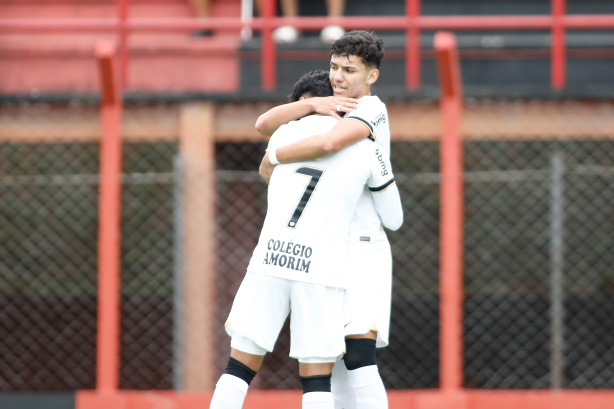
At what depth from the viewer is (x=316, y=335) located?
2846 millimetres

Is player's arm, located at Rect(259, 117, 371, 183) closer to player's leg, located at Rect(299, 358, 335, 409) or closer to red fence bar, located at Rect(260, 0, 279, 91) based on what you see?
player's leg, located at Rect(299, 358, 335, 409)

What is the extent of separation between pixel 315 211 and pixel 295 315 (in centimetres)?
36

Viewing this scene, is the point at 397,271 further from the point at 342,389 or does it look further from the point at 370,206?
the point at 370,206

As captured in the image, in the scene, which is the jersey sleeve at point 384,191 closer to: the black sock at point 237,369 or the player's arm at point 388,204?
the player's arm at point 388,204

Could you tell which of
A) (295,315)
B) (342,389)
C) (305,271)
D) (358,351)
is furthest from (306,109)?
(342,389)

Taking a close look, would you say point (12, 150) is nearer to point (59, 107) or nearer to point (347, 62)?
point (59, 107)

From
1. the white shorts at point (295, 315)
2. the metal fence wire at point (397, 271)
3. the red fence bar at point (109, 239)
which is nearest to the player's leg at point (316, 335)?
the white shorts at point (295, 315)

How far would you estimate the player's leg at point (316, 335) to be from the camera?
9.36ft

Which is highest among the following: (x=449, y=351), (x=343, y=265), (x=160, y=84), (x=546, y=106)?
(x=160, y=84)

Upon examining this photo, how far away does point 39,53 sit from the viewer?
20.7 feet

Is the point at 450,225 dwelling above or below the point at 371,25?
below

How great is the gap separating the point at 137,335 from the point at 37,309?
80 cm

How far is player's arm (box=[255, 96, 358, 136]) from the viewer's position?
3.02 m

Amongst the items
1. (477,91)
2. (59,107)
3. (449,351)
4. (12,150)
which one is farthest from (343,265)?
(12,150)
